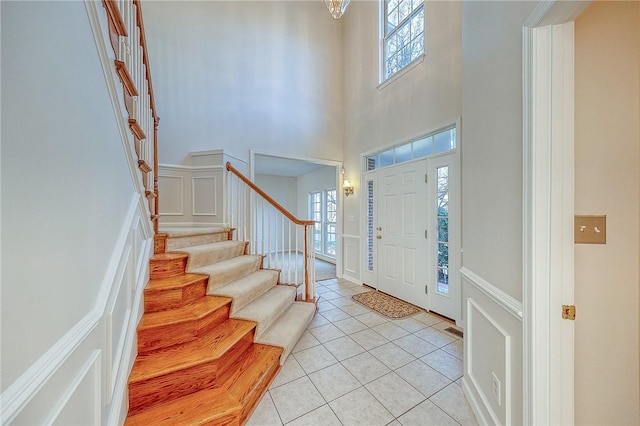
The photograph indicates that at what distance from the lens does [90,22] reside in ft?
3.19

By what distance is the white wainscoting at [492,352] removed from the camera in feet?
3.70

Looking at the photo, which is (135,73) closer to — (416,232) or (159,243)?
(159,243)

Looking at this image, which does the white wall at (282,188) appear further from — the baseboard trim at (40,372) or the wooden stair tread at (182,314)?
the baseboard trim at (40,372)

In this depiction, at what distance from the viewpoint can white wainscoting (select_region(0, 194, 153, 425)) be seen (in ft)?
1.99

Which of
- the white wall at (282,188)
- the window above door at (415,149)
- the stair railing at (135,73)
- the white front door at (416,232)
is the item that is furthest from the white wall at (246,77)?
the white wall at (282,188)

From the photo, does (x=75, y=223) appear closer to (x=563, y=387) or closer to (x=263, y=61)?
(x=563, y=387)

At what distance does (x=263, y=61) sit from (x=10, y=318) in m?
4.37

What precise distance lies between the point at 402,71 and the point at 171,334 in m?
3.95

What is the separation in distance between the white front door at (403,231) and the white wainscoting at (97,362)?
2.97 metres

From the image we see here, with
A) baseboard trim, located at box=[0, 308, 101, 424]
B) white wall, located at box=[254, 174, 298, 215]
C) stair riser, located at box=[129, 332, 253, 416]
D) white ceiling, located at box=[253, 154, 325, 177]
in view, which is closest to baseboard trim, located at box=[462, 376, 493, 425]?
stair riser, located at box=[129, 332, 253, 416]

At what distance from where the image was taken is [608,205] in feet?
3.28

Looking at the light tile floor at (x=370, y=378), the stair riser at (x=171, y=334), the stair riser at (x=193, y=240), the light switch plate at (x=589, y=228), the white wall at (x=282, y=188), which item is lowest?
the light tile floor at (x=370, y=378)

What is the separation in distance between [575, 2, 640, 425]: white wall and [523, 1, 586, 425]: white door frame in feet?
0.38

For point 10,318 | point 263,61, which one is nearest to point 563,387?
point 10,318
